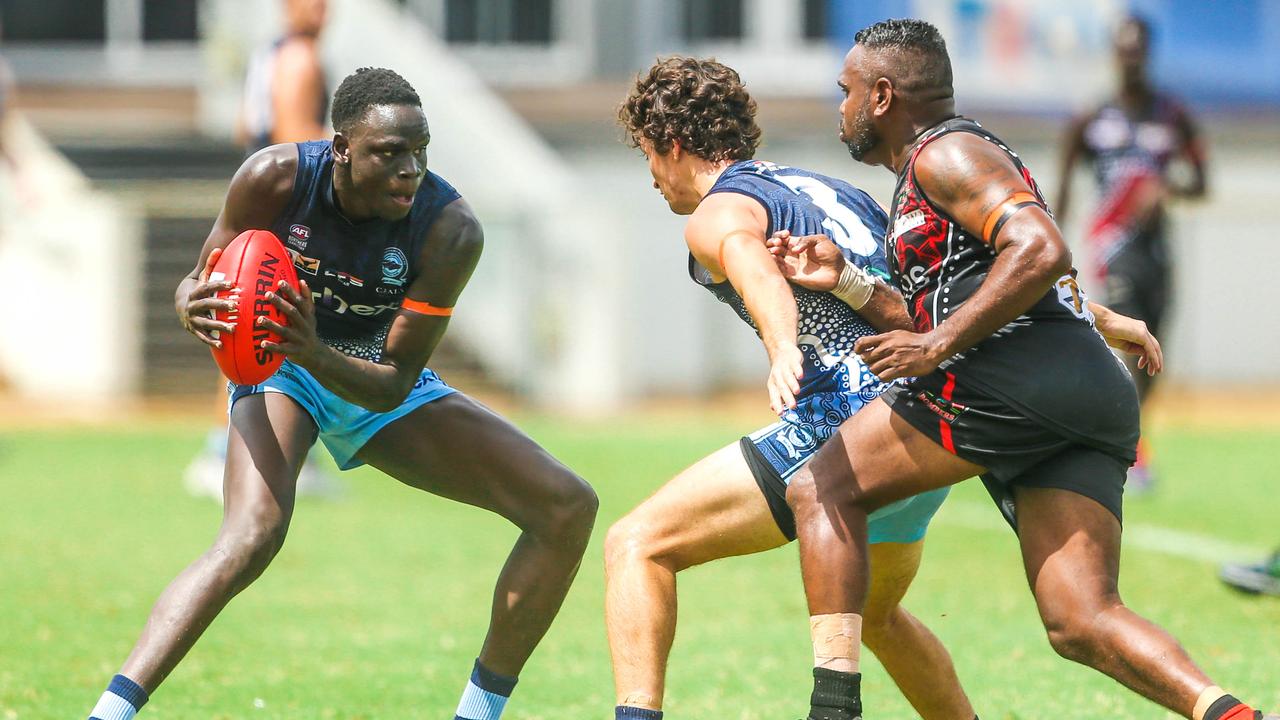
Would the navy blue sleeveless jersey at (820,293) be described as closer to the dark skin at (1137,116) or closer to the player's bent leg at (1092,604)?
the player's bent leg at (1092,604)

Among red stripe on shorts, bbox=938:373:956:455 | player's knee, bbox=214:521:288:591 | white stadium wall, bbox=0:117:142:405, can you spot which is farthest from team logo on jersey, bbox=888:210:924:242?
white stadium wall, bbox=0:117:142:405

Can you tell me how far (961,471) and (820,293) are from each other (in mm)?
680

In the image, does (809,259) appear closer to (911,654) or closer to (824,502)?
(824,502)

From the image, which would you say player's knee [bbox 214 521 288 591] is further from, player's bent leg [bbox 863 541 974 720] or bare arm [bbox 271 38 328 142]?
bare arm [bbox 271 38 328 142]

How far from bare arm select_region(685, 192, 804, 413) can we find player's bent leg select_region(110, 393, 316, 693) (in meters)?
1.41

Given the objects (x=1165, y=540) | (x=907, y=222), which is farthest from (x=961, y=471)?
(x=1165, y=540)

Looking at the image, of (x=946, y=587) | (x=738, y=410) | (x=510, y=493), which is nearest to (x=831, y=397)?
(x=510, y=493)

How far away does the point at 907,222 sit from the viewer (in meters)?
4.59

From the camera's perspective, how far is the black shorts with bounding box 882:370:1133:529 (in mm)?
4500

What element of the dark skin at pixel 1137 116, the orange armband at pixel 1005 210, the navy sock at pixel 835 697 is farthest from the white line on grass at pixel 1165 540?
the orange armband at pixel 1005 210

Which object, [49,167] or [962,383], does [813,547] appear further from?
[49,167]

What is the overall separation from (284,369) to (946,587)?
4.12 m

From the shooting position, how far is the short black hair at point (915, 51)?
4680mm

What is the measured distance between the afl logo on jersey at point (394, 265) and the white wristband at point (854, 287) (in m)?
1.42
